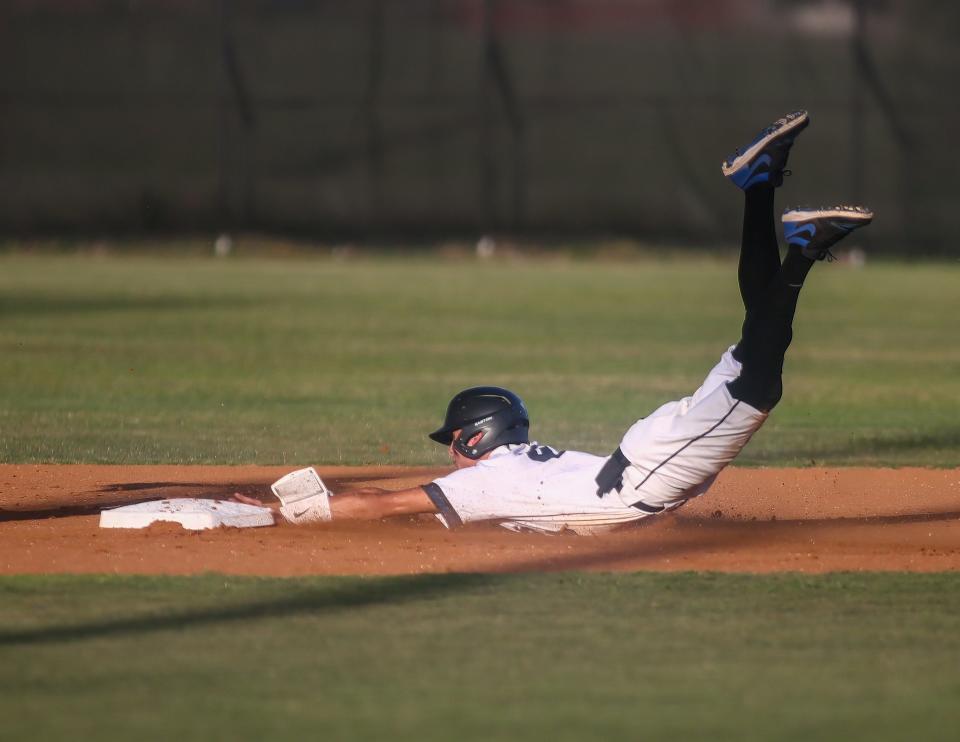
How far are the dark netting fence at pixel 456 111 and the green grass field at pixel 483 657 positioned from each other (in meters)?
25.3

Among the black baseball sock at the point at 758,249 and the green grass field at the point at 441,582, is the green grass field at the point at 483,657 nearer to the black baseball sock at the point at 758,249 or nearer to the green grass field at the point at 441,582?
the green grass field at the point at 441,582

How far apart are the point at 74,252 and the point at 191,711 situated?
27725mm

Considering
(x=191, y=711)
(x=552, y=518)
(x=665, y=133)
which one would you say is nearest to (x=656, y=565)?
(x=552, y=518)

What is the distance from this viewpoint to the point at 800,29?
99.8 ft

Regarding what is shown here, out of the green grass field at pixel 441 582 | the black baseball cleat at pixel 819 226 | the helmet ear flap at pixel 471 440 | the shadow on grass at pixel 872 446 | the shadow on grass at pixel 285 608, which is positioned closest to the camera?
the green grass field at pixel 441 582

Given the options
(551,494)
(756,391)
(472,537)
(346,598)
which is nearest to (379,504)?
(472,537)

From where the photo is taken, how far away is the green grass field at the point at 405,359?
9969 mm

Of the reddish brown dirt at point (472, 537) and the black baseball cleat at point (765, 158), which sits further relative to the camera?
the black baseball cleat at point (765, 158)

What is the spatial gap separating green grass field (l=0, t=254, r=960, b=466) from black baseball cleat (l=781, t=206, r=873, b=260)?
146 inches

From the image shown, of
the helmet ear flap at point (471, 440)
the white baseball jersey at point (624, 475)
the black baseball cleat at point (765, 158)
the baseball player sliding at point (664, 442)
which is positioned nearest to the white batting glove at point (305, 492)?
the baseball player sliding at point (664, 442)

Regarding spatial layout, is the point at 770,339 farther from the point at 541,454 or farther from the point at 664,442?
the point at 541,454

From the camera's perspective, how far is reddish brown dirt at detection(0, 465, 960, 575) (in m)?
5.74

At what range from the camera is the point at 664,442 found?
5891 millimetres

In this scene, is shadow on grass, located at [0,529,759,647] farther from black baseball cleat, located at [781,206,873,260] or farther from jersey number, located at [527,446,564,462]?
black baseball cleat, located at [781,206,873,260]
